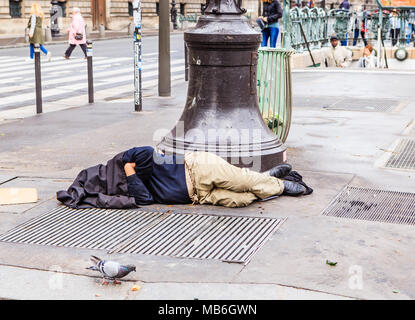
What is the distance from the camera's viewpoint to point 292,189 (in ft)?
18.9

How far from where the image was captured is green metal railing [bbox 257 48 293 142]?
7.21m

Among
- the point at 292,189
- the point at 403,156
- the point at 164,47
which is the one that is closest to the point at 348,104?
the point at 164,47

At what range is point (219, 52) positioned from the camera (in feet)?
19.9

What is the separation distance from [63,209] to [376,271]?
102 inches

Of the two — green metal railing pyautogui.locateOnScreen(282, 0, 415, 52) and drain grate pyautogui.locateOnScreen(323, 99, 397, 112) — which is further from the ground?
green metal railing pyautogui.locateOnScreen(282, 0, 415, 52)

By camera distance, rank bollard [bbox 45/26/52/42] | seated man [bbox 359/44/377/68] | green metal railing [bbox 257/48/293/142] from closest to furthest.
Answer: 1. green metal railing [bbox 257/48/293/142]
2. seated man [bbox 359/44/377/68]
3. bollard [bbox 45/26/52/42]

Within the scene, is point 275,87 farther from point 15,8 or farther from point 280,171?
point 15,8

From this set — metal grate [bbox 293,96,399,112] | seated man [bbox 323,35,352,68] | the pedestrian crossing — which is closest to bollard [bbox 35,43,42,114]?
the pedestrian crossing

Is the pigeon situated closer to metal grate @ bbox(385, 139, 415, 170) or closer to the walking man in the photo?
metal grate @ bbox(385, 139, 415, 170)

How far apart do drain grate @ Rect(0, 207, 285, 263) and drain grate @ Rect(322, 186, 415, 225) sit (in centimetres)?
60

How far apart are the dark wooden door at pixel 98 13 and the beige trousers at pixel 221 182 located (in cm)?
3446

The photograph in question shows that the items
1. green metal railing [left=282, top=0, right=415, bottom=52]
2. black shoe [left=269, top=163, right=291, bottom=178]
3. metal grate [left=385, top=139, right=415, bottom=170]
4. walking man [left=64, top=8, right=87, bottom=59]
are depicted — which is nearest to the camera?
black shoe [left=269, top=163, right=291, bottom=178]

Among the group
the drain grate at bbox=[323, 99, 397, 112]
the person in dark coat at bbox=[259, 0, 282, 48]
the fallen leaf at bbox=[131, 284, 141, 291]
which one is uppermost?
the person in dark coat at bbox=[259, 0, 282, 48]

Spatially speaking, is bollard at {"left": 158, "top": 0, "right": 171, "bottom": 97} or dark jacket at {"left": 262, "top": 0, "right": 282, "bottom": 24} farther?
dark jacket at {"left": 262, "top": 0, "right": 282, "bottom": 24}
